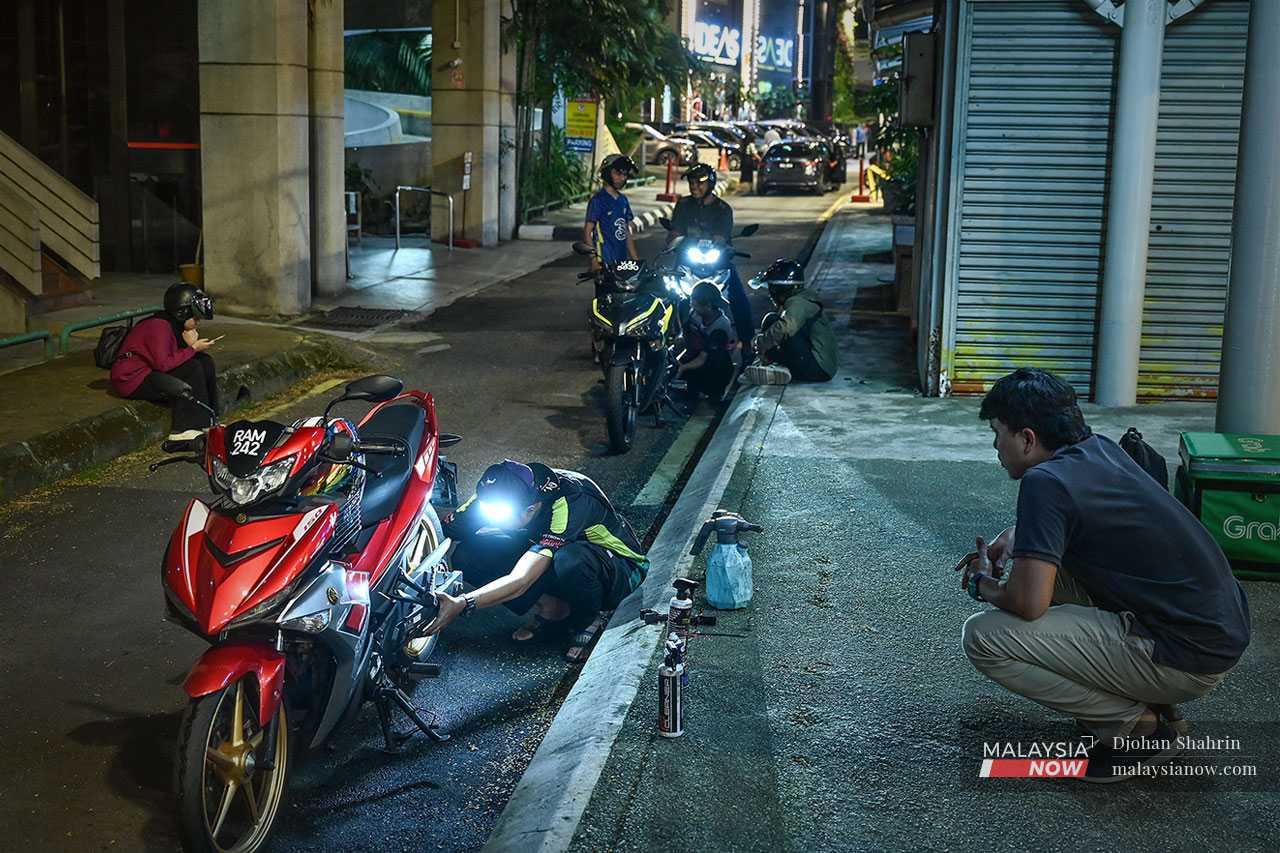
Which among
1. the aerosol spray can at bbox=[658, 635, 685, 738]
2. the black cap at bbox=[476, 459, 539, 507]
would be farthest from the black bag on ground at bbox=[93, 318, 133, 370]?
the aerosol spray can at bbox=[658, 635, 685, 738]

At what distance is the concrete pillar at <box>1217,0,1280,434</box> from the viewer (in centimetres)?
784

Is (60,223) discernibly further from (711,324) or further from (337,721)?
(337,721)

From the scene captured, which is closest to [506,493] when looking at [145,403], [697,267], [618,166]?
[145,403]

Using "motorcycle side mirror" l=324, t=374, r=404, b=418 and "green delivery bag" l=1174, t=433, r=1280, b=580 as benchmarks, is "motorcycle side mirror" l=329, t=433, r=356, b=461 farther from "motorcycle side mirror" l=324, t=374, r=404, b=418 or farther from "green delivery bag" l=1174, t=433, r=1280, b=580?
"green delivery bag" l=1174, t=433, r=1280, b=580

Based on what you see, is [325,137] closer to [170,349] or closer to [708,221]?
[708,221]

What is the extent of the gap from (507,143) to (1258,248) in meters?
17.8

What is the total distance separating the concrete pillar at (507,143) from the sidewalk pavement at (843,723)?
16.5 m

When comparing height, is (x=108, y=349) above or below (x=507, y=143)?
below

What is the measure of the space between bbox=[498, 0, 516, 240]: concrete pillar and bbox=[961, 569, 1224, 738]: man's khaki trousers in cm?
2010

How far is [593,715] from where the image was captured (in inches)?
218

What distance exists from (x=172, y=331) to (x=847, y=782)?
641 centimetres

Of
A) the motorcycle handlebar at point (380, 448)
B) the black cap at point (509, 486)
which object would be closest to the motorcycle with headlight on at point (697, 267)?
the black cap at point (509, 486)

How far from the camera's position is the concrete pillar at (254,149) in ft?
50.2

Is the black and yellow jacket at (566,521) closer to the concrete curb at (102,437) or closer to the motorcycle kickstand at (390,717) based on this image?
the motorcycle kickstand at (390,717)
